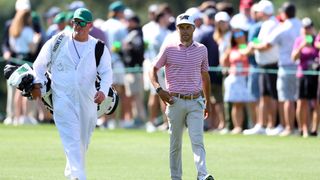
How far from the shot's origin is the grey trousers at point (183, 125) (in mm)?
14695

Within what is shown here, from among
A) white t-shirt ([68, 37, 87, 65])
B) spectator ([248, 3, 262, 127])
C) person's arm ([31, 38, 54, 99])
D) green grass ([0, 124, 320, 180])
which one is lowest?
green grass ([0, 124, 320, 180])

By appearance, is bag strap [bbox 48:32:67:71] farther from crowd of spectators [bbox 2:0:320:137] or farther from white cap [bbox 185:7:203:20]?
crowd of spectators [bbox 2:0:320:137]

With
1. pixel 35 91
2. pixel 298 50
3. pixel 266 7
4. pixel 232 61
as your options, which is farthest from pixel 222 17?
pixel 35 91

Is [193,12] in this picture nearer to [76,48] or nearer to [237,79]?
[76,48]

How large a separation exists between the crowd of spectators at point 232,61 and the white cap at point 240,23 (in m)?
0.02

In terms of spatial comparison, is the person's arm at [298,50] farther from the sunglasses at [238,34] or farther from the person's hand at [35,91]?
the person's hand at [35,91]

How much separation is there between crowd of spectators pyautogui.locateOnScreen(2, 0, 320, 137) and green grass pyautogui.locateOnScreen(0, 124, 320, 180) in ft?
3.43

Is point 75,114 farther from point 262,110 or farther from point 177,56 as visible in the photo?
point 262,110

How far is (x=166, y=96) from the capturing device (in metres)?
14.6

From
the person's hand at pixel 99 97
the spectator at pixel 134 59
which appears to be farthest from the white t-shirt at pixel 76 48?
the spectator at pixel 134 59

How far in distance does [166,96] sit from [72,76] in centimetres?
148

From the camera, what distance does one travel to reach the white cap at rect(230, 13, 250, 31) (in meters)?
24.3

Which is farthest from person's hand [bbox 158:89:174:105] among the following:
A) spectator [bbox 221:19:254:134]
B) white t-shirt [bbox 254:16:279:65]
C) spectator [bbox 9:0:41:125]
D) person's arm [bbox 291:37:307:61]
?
spectator [bbox 9:0:41:125]

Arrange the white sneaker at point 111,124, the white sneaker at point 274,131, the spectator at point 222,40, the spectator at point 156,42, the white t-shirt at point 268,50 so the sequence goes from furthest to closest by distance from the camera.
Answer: the white sneaker at point 111,124 → the spectator at point 156,42 → the spectator at point 222,40 → the white sneaker at point 274,131 → the white t-shirt at point 268,50
